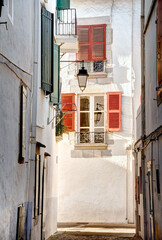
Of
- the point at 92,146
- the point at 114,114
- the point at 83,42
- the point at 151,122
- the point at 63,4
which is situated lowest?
the point at 92,146

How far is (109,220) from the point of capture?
1852 centimetres

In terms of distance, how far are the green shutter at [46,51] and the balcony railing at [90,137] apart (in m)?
7.27

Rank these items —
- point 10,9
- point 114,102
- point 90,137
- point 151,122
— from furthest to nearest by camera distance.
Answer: point 90,137
point 114,102
point 151,122
point 10,9

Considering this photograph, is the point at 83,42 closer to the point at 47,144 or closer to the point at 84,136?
the point at 84,136

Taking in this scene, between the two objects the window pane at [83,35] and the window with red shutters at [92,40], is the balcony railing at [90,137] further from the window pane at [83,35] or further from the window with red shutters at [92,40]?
the window pane at [83,35]

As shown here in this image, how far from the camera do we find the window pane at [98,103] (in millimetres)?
19500

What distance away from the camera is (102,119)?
19.4 meters

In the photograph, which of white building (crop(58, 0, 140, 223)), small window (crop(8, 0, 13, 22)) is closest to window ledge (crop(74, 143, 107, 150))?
white building (crop(58, 0, 140, 223))

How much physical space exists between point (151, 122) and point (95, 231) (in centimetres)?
584

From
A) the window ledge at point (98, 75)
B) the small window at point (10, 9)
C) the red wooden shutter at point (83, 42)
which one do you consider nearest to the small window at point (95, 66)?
the window ledge at point (98, 75)

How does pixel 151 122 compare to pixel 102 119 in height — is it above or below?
below

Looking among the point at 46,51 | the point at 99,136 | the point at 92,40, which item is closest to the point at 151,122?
the point at 46,51

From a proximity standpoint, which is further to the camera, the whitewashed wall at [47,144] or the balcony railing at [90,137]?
the balcony railing at [90,137]

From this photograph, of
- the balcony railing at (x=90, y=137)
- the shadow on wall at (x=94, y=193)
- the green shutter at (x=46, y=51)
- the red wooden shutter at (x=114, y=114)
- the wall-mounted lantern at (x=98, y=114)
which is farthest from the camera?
the wall-mounted lantern at (x=98, y=114)
